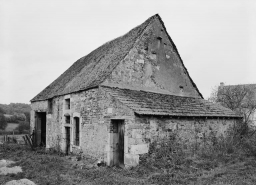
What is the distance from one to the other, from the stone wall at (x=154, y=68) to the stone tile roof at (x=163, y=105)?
501mm

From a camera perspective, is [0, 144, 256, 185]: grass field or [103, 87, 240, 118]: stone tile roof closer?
[0, 144, 256, 185]: grass field

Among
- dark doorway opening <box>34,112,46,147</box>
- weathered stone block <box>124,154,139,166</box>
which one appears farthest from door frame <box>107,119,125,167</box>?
dark doorway opening <box>34,112,46,147</box>

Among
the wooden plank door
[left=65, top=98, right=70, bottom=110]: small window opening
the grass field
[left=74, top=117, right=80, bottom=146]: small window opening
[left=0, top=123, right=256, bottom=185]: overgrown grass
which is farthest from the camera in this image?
[left=65, top=98, right=70, bottom=110]: small window opening

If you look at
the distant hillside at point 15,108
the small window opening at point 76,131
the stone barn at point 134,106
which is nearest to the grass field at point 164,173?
the stone barn at point 134,106

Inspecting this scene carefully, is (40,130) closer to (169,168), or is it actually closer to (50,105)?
(50,105)

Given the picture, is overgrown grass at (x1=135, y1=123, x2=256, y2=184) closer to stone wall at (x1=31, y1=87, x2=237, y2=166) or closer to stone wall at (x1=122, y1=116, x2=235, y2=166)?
stone wall at (x1=122, y1=116, x2=235, y2=166)

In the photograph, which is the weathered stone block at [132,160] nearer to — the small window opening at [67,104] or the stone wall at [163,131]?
the stone wall at [163,131]

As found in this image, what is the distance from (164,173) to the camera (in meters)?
7.59

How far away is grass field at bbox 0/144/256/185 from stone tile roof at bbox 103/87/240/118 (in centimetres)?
207

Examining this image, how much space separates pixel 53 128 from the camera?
49.3 feet

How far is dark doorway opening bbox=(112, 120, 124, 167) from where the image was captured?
9.69 meters

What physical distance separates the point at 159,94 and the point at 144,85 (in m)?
0.87

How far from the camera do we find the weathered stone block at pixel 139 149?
866cm

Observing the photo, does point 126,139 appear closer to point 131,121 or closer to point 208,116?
point 131,121
